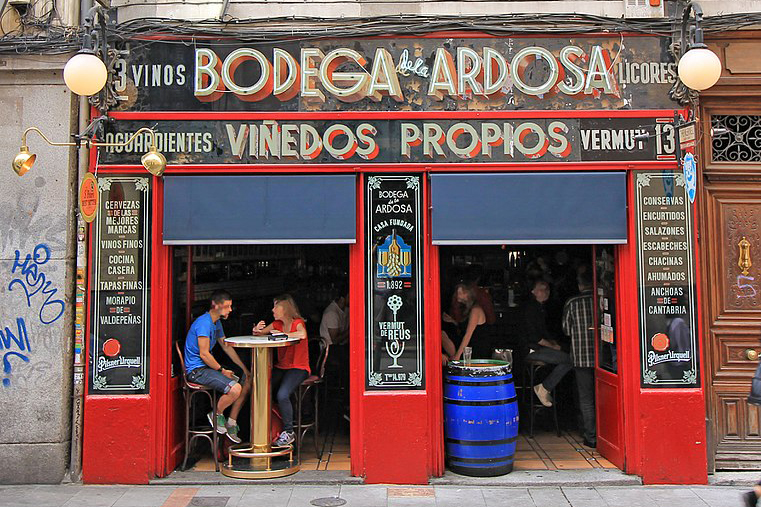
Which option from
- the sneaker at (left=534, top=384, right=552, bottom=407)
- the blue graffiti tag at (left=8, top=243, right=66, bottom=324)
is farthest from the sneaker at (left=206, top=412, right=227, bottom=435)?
the sneaker at (left=534, top=384, right=552, bottom=407)

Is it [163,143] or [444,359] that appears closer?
[163,143]

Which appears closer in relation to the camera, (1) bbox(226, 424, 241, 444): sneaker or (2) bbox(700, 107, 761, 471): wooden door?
(2) bbox(700, 107, 761, 471): wooden door

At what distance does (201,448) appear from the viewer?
26.3ft

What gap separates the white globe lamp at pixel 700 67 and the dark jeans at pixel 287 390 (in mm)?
4798

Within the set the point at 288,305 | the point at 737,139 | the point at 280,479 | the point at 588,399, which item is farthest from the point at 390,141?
the point at 588,399

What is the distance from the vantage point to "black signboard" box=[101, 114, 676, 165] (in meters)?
6.93

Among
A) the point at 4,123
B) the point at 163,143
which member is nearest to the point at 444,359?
the point at 163,143

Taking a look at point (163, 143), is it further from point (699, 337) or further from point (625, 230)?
point (699, 337)

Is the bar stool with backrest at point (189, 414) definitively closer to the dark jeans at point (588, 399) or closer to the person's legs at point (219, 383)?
the person's legs at point (219, 383)

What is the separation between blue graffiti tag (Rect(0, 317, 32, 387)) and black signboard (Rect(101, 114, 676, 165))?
1872mm

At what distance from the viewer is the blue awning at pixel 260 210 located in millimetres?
6824

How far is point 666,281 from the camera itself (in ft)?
22.4

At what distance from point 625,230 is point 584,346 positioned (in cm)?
164

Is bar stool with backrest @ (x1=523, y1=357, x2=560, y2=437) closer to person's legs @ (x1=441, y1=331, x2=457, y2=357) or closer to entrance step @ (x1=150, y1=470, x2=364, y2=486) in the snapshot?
person's legs @ (x1=441, y1=331, x2=457, y2=357)
